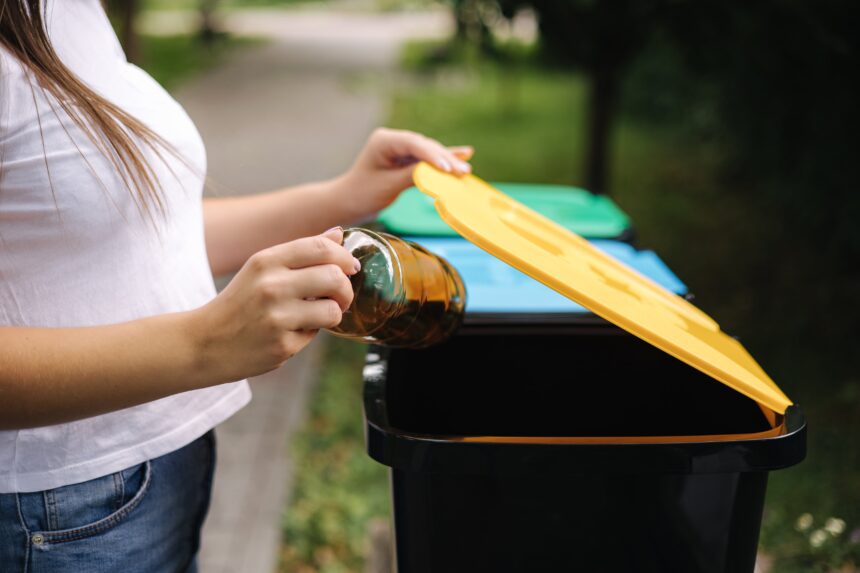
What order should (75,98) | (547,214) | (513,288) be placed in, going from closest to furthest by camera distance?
(75,98), (513,288), (547,214)

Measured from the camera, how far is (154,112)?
3.64ft

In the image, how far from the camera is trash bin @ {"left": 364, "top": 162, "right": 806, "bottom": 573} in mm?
1069

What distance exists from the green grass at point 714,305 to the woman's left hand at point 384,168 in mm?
620

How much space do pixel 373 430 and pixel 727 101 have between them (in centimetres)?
408

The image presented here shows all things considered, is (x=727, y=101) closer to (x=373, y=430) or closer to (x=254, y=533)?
(x=254, y=533)

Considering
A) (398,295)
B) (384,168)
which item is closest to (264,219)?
(384,168)

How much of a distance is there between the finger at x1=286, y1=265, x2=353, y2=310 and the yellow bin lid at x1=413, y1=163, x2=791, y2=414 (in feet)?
0.76

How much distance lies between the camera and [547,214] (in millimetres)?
2420

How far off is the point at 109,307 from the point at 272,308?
0.98 feet

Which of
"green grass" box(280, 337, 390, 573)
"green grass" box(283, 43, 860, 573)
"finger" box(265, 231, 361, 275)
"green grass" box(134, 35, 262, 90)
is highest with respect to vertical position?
"finger" box(265, 231, 361, 275)

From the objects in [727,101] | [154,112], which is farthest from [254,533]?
[727,101]

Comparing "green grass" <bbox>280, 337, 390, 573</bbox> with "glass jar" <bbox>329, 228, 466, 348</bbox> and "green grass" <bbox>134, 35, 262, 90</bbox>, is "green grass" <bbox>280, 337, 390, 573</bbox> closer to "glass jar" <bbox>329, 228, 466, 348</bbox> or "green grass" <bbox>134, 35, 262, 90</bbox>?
"glass jar" <bbox>329, 228, 466, 348</bbox>

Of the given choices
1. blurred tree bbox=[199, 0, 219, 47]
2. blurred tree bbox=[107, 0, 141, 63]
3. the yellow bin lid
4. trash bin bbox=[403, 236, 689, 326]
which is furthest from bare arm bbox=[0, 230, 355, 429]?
blurred tree bbox=[199, 0, 219, 47]

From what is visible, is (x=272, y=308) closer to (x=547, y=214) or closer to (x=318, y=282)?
(x=318, y=282)
